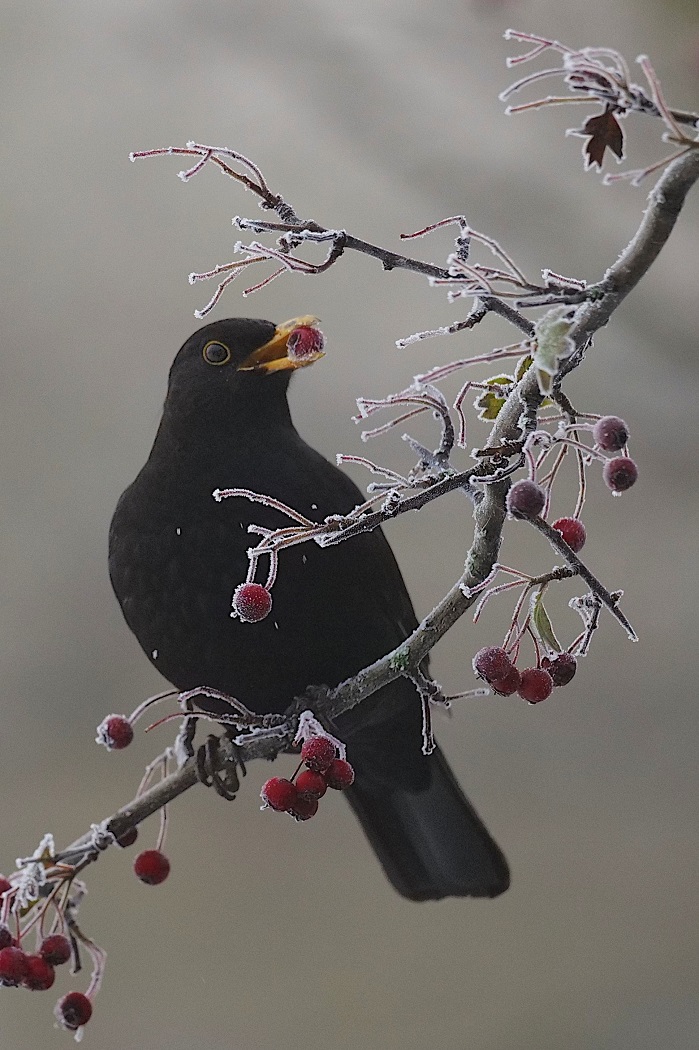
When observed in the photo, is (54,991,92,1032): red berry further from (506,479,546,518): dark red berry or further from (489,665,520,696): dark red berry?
(506,479,546,518): dark red berry

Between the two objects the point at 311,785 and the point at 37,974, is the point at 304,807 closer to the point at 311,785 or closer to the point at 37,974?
the point at 311,785

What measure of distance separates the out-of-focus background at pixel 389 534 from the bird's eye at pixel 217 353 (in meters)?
0.49

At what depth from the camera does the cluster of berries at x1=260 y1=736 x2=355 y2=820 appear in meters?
0.73

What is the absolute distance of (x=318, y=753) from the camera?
0.73m

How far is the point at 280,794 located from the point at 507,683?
0.19 m

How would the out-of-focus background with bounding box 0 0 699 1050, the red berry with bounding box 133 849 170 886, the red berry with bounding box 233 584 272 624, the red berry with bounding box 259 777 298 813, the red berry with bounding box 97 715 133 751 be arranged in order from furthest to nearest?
the out-of-focus background with bounding box 0 0 699 1050 < the red berry with bounding box 133 849 170 886 < the red berry with bounding box 97 715 133 751 < the red berry with bounding box 259 777 298 813 < the red berry with bounding box 233 584 272 624

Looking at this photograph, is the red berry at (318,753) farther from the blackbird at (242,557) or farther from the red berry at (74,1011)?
the red berry at (74,1011)

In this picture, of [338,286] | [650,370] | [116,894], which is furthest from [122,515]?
[650,370]

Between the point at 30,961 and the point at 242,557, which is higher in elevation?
the point at 242,557

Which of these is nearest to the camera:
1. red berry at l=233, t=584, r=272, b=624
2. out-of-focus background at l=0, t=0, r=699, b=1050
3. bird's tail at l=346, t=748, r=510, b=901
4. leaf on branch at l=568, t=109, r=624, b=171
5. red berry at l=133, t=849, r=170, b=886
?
leaf on branch at l=568, t=109, r=624, b=171

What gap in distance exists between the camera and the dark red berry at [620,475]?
1.86 feet

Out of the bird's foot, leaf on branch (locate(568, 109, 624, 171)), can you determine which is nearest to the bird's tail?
the bird's foot

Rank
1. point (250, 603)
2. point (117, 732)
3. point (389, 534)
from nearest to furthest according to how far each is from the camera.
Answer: point (250, 603)
point (117, 732)
point (389, 534)

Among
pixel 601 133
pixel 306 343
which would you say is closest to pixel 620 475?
pixel 601 133
